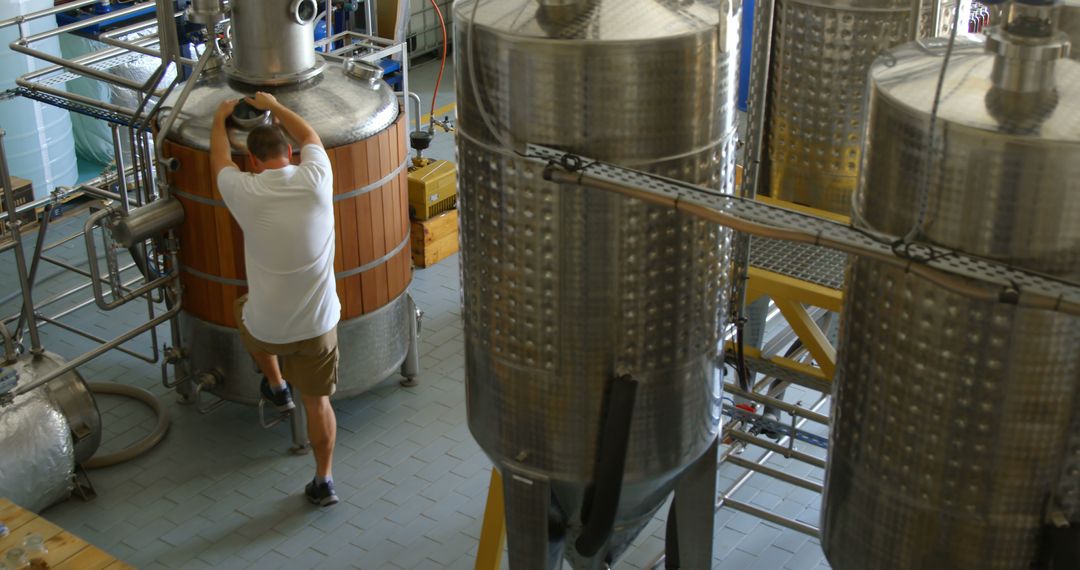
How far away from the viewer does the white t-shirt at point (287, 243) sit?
15.7ft

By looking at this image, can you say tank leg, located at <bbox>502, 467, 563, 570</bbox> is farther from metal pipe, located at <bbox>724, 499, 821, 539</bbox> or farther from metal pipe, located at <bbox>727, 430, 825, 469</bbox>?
metal pipe, located at <bbox>724, 499, 821, 539</bbox>

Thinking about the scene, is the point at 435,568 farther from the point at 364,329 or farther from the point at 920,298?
the point at 920,298

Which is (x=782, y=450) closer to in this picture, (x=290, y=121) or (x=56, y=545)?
(x=290, y=121)

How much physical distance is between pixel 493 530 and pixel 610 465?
107 cm

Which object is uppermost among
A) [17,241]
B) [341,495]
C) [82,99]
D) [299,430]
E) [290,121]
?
[290,121]

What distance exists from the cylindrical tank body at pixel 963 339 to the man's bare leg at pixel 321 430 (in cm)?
287

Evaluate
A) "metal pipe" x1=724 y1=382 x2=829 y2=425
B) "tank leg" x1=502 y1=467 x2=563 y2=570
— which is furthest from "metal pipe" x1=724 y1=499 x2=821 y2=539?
"tank leg" x1=502 y1=467 x2=563 y2=570

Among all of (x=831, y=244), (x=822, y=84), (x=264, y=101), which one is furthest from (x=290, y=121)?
(x=831, y=244)

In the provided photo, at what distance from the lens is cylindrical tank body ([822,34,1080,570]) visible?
8.21ft

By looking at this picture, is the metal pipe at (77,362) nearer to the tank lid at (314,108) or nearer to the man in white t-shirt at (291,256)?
the man in white t-shirt at (291,256)

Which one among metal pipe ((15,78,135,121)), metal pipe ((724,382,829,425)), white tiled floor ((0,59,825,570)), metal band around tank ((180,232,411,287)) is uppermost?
metal pipe ((15,78,135,121))

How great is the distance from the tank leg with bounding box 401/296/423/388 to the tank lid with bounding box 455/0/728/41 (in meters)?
3.20

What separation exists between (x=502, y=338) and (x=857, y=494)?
3.40 ft

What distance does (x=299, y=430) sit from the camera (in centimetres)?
582
